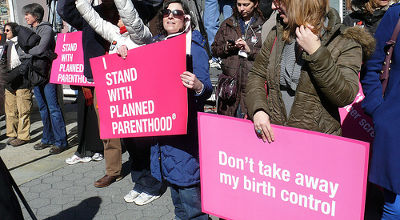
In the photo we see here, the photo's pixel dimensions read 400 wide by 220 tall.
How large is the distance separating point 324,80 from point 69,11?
10.4ft

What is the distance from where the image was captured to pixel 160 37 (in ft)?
10.4

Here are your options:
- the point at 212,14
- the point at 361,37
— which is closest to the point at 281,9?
the point at 361,37

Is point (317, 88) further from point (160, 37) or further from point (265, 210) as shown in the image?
point (160, 37)

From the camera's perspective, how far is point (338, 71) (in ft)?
6.52

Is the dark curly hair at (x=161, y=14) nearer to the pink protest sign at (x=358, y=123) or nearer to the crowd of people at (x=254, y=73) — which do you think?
the crowd of people at (x=254, y=73)

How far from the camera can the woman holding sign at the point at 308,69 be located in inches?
77.8

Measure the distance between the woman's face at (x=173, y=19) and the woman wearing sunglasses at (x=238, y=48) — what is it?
3.81 feet

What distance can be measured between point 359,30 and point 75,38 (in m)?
3.93

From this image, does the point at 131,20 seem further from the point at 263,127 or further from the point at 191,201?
the point at 263,127

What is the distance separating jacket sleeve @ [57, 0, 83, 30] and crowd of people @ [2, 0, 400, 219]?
0.01 meters

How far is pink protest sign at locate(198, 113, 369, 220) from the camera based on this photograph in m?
1.95

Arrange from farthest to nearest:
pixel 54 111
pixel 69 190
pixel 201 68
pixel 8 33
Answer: pixel 8 33
pixel 54 111
pixel 69 190
pixel 201 68

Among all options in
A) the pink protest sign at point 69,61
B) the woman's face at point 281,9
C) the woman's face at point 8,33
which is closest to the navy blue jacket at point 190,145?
the woman's face at point 281,9

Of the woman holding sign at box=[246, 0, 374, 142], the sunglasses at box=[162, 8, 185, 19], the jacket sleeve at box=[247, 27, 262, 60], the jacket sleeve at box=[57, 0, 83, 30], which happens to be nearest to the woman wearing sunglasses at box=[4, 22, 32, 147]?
the jacket sleeve at box=[57, 0, 83, 30]
